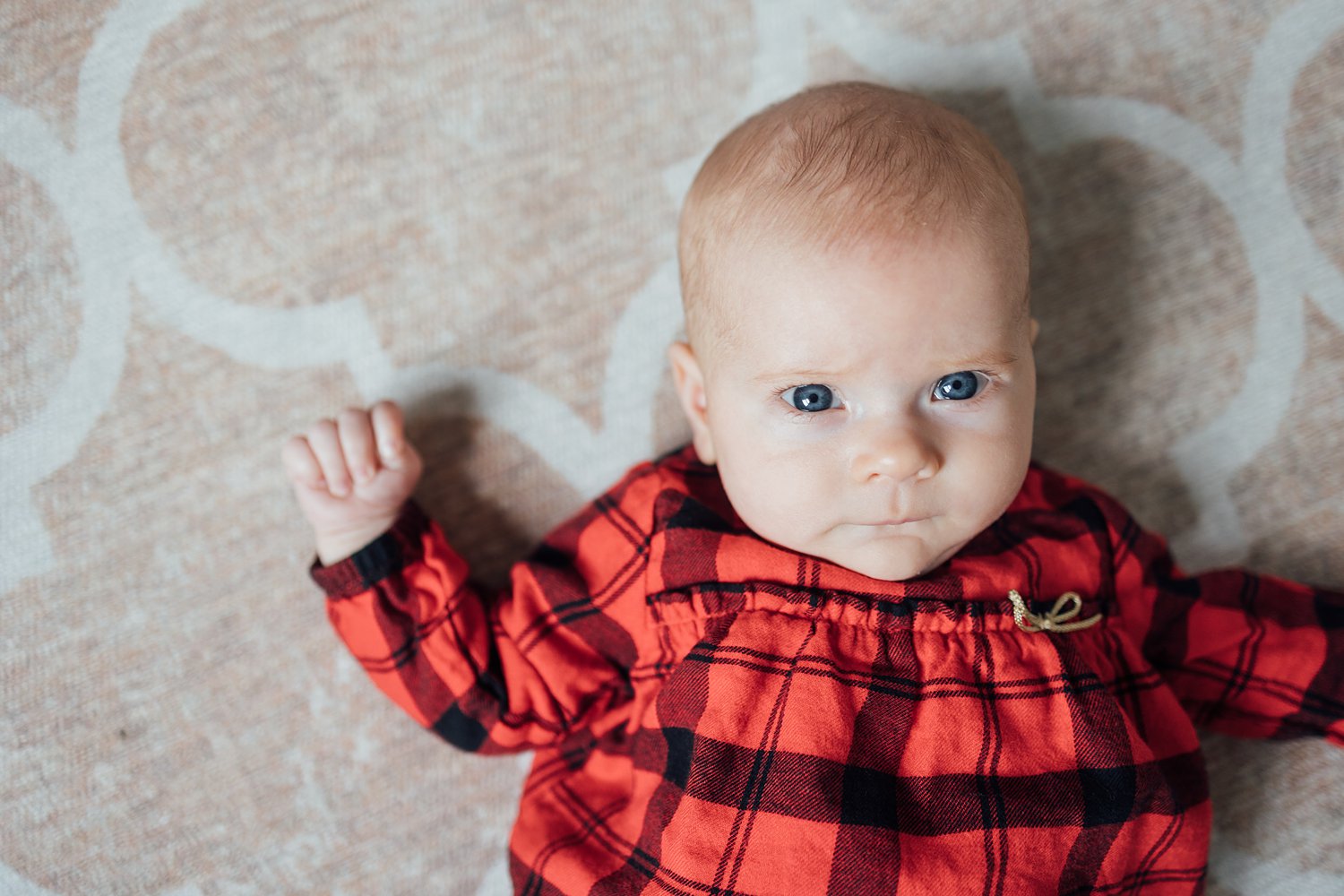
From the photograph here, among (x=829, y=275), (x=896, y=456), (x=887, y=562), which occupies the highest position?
(x=829, y=275)

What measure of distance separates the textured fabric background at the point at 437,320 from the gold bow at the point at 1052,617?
0.26 m

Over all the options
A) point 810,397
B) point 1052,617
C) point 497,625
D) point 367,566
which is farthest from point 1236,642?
point 367,566

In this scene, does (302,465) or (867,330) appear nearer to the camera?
(867,330)

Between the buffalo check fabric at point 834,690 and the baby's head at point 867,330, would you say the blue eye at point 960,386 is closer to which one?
the baby's head at point 867,330

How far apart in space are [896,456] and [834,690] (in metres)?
0.22

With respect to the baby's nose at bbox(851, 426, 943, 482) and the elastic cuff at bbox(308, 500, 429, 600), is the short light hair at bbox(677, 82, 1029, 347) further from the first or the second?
the elastic cuff at bbox(308, 500, 429, 600)

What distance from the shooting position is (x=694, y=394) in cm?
89

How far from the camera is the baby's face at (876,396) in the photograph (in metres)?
0.72

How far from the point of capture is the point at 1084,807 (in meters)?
0.79

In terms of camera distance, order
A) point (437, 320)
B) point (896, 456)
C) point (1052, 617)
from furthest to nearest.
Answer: point (437, 320), point (1052, 617), point (896, 456)

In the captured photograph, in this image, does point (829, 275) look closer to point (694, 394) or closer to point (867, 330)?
point (867, 330)

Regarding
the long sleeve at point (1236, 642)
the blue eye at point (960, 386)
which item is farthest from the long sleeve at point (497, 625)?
the long sleeve at point (1236, 642)

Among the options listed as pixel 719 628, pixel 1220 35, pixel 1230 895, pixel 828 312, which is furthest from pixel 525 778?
pixel 1220 35

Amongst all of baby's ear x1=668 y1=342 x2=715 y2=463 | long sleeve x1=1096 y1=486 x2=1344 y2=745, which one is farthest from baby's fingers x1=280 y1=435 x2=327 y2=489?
long sleeve x1=1096 y1=486 x2=1344 y2=745
